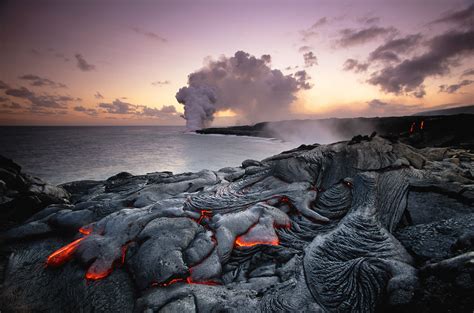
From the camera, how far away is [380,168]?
8.24 meters

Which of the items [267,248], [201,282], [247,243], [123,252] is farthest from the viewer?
[247,243]

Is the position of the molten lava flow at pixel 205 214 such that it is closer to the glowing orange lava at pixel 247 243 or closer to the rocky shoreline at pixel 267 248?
the rocky shoreline at pixel 267 248

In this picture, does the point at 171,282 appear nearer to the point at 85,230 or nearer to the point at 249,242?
the point at 249,242

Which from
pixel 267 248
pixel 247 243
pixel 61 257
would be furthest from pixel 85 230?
pixel 267 248

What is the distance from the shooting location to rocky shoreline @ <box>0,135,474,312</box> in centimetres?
388

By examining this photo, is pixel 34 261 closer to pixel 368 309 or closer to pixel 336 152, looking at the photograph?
pixel 368 309

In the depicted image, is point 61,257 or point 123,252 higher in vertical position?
point 123,252

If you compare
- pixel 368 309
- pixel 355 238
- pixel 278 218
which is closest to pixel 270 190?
pixel 278 218

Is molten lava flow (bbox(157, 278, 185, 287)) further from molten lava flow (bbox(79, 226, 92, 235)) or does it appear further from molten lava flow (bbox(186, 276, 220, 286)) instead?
molten lava flow (bbox(79, 226, 92, 235))

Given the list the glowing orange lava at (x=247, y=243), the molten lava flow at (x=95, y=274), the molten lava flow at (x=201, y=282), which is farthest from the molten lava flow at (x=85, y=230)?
the glowing orange lava at (x=247, y=243)

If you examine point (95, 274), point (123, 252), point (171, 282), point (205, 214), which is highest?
point (205, 214)

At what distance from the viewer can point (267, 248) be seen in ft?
18.3

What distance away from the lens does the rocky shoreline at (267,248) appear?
3.88 m

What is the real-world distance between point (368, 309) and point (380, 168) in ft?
19.8
